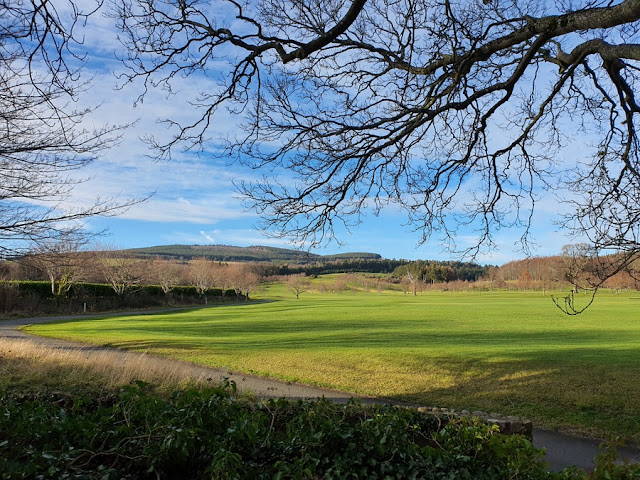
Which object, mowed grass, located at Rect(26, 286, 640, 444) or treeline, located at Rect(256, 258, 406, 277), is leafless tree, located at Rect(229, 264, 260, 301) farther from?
treeline, located at Rect(256, 258, 406, 277)

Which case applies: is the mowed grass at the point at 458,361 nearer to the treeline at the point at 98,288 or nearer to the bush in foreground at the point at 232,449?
the bush in foreground at the point at 232,449

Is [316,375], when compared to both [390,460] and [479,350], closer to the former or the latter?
[479,350]

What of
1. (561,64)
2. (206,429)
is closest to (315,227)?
(206,429)

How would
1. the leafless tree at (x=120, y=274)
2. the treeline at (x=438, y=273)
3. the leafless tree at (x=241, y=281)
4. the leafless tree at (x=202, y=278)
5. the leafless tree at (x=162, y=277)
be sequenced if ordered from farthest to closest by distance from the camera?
the treeline at (x=438, y=273)
the leafless tree at (x=241, y=281)
the leafless tree at (x=202, y=278)
the leafless tree at (x=162, y=277)
the leafless tree at (x=120, y=274)

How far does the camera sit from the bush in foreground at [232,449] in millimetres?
3166

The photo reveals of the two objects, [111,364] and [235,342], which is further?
[235,342]

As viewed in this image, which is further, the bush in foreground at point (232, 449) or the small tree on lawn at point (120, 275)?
the small tree on lawn at point (120, 275)

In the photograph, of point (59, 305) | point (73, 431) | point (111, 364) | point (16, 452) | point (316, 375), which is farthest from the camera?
point (59, 305)

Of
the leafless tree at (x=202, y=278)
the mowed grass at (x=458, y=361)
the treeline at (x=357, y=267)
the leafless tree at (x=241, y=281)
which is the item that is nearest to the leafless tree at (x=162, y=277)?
the leafless tree at (x=202, y=278)

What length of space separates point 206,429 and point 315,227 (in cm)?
464

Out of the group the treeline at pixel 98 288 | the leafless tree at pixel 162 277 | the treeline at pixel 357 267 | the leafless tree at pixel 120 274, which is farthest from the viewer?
the treeline at pixel 357 267

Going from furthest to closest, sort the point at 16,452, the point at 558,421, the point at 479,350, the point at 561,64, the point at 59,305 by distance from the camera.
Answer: the point at 59,305
the point at 479,350
the point at 558,421
the point at 561,64
the point at 16,452

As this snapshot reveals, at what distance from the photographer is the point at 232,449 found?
3.54 m

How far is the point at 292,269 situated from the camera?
138m
